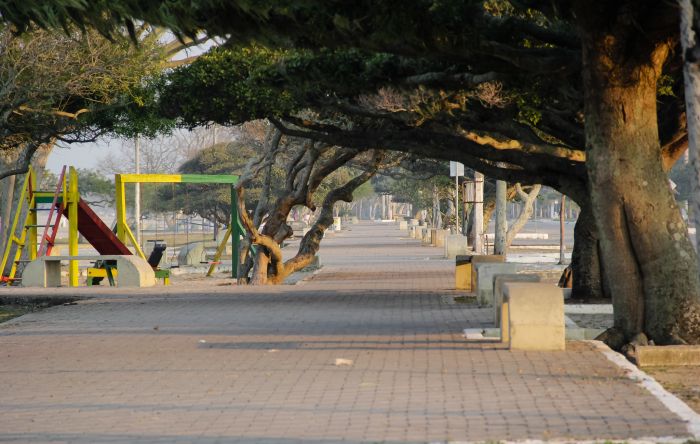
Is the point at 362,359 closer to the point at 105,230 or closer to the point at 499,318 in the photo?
the point at 499,318

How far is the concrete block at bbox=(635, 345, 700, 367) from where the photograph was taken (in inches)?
489

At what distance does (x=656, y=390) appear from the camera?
10.1 metres

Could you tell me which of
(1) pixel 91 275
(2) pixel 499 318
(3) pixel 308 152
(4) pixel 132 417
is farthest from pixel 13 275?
(4) pixel 132 417

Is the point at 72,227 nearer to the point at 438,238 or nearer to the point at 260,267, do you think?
the point at 260,267

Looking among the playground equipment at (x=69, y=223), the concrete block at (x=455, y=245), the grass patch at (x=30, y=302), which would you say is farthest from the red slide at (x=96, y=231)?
the concrete block at (x=455, y=245)

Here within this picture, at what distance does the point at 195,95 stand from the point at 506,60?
385 inches

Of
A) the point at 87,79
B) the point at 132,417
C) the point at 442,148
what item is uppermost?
the point at 87,79

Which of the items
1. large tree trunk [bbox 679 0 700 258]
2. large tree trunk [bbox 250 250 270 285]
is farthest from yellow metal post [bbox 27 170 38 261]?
large tree trunk [bbox 679 0 700 258]

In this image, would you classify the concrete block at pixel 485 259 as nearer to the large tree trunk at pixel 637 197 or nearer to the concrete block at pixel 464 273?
the concrete block at pixel 464 273

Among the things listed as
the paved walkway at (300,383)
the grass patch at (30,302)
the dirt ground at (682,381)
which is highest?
Result: the paved walkway at (300,383)

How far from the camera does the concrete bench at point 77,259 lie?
2806 cm

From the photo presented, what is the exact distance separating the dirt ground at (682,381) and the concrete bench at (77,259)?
18.2 meters

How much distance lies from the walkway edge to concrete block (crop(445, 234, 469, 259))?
1102 inches

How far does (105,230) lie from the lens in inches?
1183
